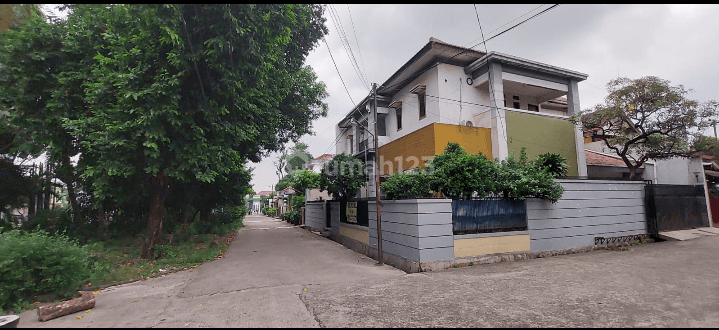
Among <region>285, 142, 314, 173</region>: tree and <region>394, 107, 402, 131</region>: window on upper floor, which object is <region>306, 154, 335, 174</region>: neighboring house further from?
<region>394, 107, 402, 131</region>: window on upper floor

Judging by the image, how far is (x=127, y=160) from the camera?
7504 mm

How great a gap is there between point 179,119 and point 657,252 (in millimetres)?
12570

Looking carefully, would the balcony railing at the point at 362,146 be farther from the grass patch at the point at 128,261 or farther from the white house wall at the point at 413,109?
the grass patch at the point at 128,261

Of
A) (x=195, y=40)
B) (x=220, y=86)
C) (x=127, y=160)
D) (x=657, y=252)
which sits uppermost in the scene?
(x=195, y=40)

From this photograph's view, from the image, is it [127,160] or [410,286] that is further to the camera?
[127,160]

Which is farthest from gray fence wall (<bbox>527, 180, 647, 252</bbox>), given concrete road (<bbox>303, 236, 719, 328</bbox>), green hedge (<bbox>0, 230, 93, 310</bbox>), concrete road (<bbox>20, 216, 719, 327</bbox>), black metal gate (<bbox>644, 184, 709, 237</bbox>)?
green hedge (<bbox>0, 230, 93, 310</bbox>)

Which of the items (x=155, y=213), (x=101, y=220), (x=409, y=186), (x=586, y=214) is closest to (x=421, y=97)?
(x=409, y=186)

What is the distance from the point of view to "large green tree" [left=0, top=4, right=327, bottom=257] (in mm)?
6656

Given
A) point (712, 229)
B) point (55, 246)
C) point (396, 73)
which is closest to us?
point (55, 246)

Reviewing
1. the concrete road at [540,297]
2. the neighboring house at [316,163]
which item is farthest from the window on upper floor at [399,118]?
the neighboring house at [316,163]

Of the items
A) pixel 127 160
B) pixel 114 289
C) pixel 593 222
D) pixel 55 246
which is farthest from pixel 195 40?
pixel 593 222

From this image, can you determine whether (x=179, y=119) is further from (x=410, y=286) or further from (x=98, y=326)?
(x=410, y=286)

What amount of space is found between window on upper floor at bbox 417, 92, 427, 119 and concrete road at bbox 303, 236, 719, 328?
7591 millimetres

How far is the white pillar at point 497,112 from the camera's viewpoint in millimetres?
12055
